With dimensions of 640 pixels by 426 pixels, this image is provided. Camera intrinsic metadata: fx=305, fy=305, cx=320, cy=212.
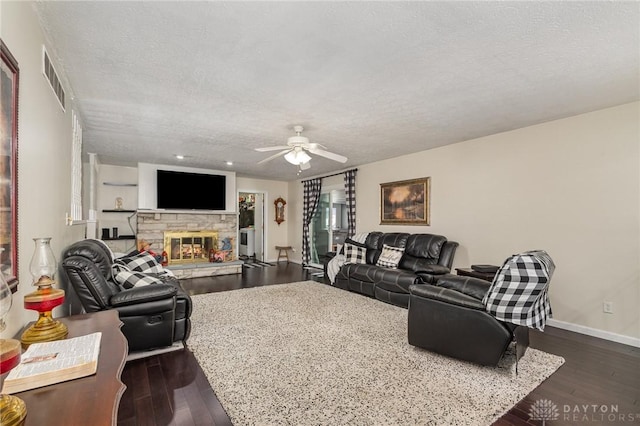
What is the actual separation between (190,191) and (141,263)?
136 inches

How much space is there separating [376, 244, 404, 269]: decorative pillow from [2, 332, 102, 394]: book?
4387 millimetres

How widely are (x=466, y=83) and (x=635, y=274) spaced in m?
2.71

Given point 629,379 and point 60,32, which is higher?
point 60,32

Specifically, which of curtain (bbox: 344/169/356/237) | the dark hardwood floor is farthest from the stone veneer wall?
the dark hardwood floor

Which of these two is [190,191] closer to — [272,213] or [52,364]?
[272,213]

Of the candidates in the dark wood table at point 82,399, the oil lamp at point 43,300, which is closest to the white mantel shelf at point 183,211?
the oil lamp at point 43,300

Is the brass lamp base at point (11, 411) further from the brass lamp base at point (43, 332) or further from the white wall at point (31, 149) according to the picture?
the white wall at point (31, 149)

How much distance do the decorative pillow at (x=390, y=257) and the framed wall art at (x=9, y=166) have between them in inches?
179

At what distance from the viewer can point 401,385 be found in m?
2.33

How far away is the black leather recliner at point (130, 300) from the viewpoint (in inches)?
98.0

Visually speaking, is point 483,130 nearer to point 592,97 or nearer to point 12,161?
point 592,97

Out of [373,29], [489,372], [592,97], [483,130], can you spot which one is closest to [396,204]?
[483,130]

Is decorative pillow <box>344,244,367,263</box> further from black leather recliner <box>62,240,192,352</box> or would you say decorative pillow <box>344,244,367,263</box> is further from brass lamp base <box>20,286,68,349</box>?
brass lamp base <box>20,286,68,349</box>

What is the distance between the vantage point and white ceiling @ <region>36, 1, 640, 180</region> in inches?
72.2
